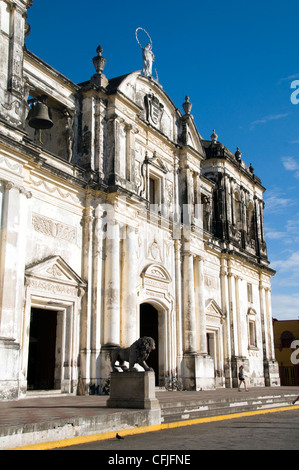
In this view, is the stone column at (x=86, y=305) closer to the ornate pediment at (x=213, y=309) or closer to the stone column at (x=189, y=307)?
the stone column at (x=189, y=307)

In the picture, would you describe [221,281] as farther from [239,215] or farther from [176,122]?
[176,122]

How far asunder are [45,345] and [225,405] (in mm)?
5974

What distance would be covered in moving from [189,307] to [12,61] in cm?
1198

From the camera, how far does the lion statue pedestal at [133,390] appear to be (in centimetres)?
991

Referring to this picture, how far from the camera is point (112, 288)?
17.0 metres

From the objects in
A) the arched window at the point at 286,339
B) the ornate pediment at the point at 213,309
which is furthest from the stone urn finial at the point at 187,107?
the arched window at the point at 286,339

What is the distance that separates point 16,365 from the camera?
12320 mm

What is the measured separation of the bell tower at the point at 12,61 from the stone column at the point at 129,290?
5.98m

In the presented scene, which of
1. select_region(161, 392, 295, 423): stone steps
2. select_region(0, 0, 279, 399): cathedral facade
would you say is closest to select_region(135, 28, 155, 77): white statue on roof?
select_region(0, 0, 279, 399): cathedral facade

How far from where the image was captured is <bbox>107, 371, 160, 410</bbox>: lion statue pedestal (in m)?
9.91

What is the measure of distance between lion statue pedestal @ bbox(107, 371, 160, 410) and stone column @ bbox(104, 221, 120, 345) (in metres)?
6.24
